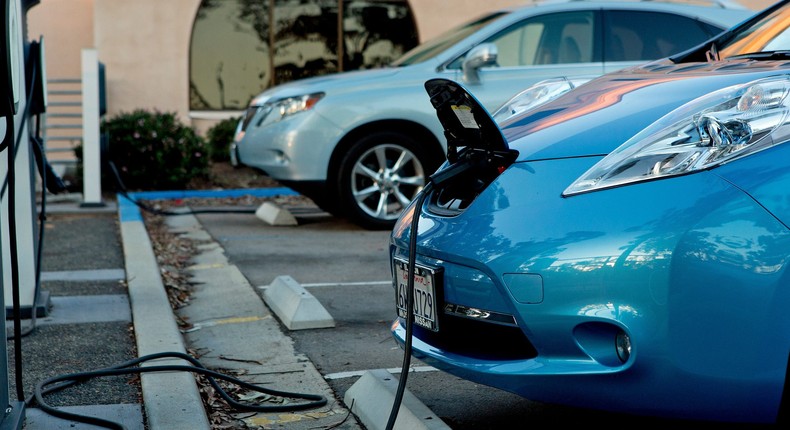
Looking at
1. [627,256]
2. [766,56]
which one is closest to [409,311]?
[627,256]

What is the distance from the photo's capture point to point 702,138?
8.61ft

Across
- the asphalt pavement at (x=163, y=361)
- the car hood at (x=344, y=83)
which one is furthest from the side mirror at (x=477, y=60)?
the asphalt pavement at (x=163, y=361)

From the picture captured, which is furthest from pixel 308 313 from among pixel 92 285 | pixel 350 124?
pixel 350 124

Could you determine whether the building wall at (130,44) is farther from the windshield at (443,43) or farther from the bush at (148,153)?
the windshield at (443,43)

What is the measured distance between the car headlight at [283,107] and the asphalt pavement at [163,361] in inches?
65.0

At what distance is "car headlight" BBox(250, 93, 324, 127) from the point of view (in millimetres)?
7750

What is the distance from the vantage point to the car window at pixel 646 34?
805 centimetres

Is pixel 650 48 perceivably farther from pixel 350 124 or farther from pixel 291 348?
pixel 291 348

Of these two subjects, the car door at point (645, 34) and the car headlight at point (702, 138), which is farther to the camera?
the car door at point (645, 34)

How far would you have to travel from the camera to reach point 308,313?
4754 millimetres

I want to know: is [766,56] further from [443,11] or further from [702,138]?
[443,11]

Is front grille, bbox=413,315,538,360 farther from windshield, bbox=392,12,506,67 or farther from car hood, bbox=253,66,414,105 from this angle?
windshield, bbox=392,12,506,67

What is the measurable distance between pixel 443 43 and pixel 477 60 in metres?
0.90

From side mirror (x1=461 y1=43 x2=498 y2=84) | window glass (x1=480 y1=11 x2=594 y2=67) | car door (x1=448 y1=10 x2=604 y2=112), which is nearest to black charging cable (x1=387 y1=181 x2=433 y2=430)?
side mirror (x1=461 y1=43 x2=498 y2=84)
